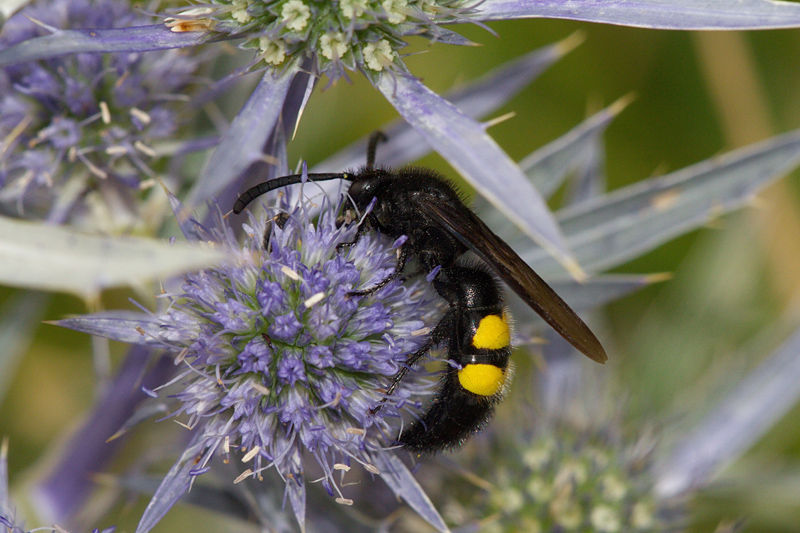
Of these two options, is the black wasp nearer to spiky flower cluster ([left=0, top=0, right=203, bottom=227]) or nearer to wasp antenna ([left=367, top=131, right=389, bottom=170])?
wasp antenna ([left=367, top=131, right=389, bottom=170])

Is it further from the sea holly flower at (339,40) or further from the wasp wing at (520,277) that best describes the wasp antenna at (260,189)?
the wasp wing at (520,277)

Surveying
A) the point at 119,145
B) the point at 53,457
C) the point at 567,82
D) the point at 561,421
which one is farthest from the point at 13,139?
the point at 567,82

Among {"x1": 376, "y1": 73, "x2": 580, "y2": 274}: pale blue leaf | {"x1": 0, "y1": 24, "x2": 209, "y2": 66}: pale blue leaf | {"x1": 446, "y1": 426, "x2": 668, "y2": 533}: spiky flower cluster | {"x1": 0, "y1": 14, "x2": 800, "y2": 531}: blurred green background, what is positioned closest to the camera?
{"x1": 376, "y1": 73, "x2": 580, "y2": 274}: pale blue leaf

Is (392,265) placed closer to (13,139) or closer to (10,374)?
(13,139)

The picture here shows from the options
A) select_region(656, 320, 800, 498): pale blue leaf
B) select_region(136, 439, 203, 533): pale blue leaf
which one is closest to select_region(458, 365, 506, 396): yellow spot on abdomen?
select_region(136, 439, 203, 533): pale blue leaf

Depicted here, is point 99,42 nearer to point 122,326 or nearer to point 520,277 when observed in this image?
point 122,326

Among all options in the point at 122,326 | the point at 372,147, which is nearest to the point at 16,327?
the point at 122,326
